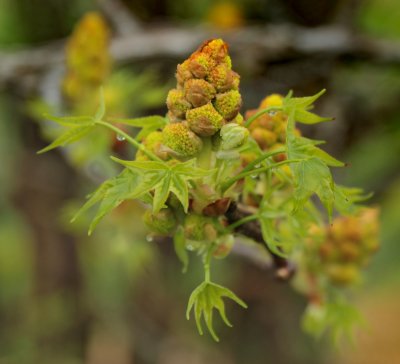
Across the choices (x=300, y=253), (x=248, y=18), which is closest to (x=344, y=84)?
(x=248, y=18)

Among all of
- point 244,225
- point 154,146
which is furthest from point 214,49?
point 244,225

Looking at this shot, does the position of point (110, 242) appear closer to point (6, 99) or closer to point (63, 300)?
point (6, 99)

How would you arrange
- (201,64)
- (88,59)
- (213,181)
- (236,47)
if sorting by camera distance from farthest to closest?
(236,47) < (88,59) < (213,181) < (201,64)

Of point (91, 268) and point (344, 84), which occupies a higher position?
point (344, 84)

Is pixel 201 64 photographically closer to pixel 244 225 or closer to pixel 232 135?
pixel 232 135

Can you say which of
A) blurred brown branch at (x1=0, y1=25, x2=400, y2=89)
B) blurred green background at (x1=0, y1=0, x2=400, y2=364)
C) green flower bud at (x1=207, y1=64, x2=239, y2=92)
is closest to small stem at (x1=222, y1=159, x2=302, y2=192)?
green flower bud at (x1=207, y1=64, x2=239, y2=92)
